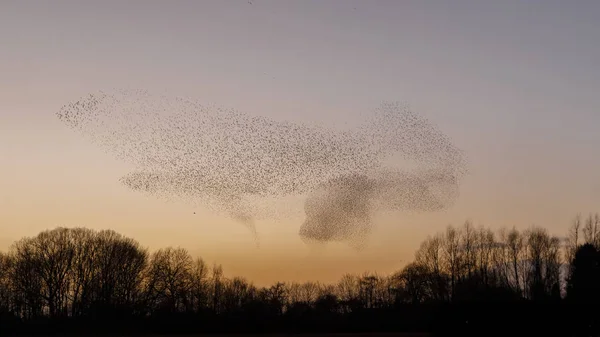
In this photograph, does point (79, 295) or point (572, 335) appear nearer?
point (572, 335)

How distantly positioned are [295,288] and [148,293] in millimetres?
57523

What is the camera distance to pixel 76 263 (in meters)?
114

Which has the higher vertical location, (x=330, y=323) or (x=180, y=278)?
(x=180, y=278)

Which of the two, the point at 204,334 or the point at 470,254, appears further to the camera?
the point at 470,254

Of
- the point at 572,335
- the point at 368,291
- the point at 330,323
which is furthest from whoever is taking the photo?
the point at 368,291

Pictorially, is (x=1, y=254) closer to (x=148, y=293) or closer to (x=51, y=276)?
Result: (x=51, y=276)

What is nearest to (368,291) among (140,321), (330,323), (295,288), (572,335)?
(295,288)

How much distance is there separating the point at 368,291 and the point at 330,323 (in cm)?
5163

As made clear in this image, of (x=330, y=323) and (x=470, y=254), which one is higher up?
(x=470, y=254)

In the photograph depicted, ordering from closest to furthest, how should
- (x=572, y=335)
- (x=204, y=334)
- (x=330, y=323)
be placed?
(x=572, y=335) → (x=204, y=334) → (x=330, y=323)

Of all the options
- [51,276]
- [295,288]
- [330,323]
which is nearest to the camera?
[330,323]

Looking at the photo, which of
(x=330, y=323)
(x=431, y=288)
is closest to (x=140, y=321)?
(x=330, y=323)

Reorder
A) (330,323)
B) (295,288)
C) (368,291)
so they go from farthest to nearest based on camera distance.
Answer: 1. (295,288)
2. (368,291)
3. (330,323)

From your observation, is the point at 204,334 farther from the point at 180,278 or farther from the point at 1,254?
the point at 1,254
